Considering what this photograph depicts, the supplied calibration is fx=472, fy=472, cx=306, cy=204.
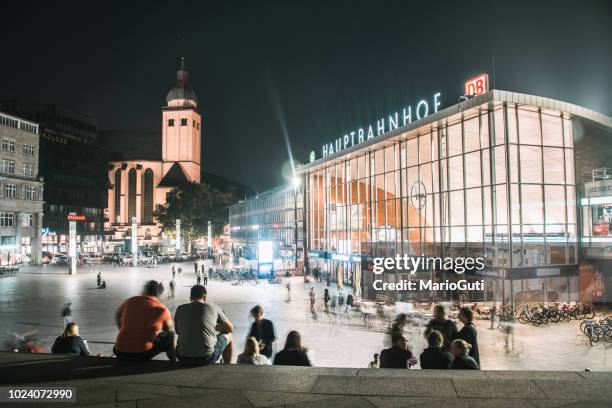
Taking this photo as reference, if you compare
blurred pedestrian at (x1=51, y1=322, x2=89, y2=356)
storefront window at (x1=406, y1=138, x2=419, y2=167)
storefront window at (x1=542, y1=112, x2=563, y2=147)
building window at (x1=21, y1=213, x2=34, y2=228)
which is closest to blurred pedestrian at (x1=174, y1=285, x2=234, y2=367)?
blurred pedestrian at (x1=51, y1=322, x2=89, y2=356)

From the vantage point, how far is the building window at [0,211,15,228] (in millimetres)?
63188

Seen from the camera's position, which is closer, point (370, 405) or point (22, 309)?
point (370, 405)

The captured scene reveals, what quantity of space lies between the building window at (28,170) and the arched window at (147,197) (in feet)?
226

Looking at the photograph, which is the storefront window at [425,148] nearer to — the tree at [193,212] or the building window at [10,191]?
the building window at [10,191]

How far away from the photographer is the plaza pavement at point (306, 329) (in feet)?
58.3

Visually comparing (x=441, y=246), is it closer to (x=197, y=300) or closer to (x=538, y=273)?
(x=538, y=273)

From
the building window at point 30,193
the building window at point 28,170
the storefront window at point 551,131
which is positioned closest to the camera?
the storefront window at point 551,131

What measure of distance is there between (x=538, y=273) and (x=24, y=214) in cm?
6623

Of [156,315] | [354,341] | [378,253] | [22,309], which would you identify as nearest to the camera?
[156,315]

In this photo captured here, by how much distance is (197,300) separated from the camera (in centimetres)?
634

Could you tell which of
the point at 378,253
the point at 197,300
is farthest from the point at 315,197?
the point at 197,300

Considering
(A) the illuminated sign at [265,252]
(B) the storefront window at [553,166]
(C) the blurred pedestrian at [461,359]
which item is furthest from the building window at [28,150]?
(C) the blurred pedestrian at [461,359]

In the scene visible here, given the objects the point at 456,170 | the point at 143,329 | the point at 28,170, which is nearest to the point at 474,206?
the point at 456,170

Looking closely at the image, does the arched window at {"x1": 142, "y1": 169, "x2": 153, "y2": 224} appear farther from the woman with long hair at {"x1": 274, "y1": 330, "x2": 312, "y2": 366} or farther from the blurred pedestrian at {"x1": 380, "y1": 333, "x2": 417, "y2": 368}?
the blurred pedestrian at {"x1": 380, "y1": 333, "x2": 417, "y2": 368}
